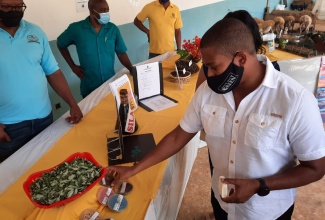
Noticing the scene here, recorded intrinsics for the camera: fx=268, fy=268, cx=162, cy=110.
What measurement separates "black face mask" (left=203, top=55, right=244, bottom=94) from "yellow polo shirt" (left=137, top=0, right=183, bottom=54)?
253cm

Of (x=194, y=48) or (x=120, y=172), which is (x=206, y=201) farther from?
(x=194, y=48)

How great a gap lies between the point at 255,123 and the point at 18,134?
1.37 m

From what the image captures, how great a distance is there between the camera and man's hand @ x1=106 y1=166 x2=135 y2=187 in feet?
3.83

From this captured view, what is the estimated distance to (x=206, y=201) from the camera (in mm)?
2148

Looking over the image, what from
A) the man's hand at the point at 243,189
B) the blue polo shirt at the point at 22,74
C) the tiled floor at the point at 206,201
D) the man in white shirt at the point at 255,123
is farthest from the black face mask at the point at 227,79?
the tiled floor at the point at 206,201

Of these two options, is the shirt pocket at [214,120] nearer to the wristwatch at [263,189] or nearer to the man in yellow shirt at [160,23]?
the wristwatch at [263,189]

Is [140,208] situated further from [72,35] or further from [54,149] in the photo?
[72,35]

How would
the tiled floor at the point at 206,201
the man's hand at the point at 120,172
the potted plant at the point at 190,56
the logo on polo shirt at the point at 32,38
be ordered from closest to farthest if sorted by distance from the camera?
the man's hand at the point at 120,172, the logo on polo shirt at the point at 32,38, the tiled floor at the point at 206,201, the potted plant at the point at 190,56

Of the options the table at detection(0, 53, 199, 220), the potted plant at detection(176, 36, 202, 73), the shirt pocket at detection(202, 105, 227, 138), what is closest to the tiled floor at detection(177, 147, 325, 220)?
Result: the table at detection(0, 53, 199, 220)

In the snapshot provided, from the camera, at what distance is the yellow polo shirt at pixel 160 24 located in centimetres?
337

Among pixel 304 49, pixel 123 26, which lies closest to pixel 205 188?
pixel 304 49

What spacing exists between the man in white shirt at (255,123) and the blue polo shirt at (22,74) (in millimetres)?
1081

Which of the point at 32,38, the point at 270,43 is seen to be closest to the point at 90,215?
the point at 32,38

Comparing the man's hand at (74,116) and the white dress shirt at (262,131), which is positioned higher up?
the white dress shirt at (262,131)
